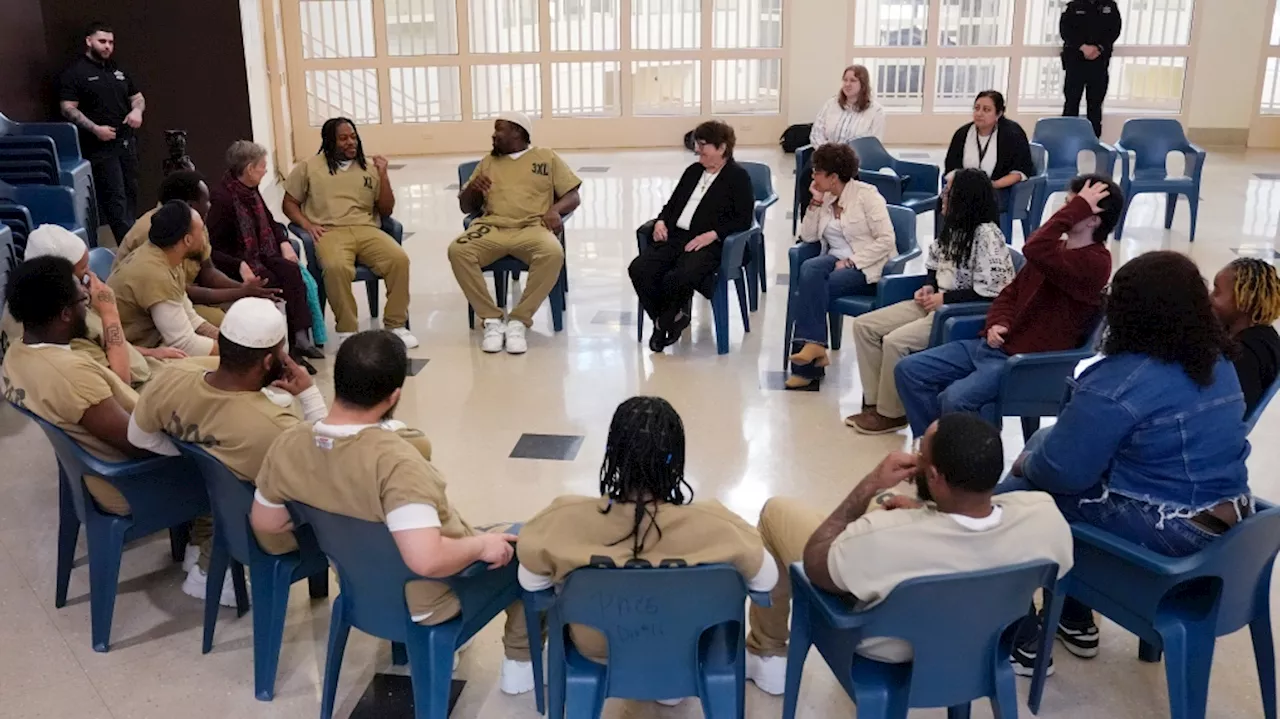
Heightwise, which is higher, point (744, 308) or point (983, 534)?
point (983, 534)

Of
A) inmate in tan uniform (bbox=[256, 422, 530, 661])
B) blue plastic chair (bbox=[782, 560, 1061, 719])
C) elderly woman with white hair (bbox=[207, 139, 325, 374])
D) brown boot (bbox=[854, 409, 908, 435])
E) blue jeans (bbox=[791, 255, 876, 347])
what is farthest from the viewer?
elderly woman with white hair (bbox=[207, 139, 325, 374])

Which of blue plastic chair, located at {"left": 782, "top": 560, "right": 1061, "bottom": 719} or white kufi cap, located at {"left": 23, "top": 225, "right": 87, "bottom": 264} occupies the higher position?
white kufi cap, located at {"left": 23, "top": 225, "right": 87, "bottom": 264}

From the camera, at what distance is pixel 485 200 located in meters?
5.50

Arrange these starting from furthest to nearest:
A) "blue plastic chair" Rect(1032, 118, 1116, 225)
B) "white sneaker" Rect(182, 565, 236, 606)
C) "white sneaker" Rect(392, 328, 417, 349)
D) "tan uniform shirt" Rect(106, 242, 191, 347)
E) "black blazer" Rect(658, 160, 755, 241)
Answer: "blue plastic chair" Rect(1032, 118, 1116, 225), "white sneaker" Rect(392, 328, 417, 349), "black blazer" Rect(658, 160, 755, 241), "tan uniform shirt" Rect(106, 242, 191, 347), "white sneaker" Rect(182, 565, 236, 606)

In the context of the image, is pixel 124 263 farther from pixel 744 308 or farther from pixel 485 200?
pixel 744 308

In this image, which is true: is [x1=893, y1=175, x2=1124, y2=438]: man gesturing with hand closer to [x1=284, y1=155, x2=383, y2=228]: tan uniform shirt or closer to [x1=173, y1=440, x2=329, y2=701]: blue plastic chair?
[x1=173, y1=440, x2=329, y2=701]: blue plastic chair

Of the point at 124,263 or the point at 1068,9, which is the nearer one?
the point at 124,263

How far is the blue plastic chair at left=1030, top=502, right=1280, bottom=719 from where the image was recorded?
2.25 meters

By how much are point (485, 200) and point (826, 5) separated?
6359 millimetres

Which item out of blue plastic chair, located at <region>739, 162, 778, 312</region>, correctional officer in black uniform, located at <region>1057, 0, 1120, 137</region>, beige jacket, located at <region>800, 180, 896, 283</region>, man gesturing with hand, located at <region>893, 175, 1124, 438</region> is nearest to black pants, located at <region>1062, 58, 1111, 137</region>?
correctional officer in black uniform, located at <region>1057, 0, 1120, 137</region>

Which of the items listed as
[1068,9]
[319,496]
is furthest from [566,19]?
[319,496]

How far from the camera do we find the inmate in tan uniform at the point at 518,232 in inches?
208

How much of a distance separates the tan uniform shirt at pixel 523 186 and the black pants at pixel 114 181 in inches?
103

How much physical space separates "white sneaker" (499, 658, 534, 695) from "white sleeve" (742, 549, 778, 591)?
0.73m
